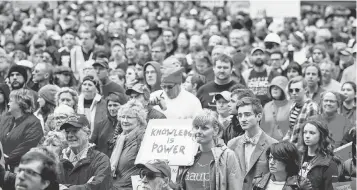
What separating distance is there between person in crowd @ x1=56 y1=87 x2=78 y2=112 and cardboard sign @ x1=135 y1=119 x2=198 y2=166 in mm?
1883

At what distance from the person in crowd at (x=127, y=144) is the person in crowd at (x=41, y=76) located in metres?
4.43

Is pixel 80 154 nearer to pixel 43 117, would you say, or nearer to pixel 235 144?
pixel 235 144

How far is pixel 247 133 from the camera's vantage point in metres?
9.48

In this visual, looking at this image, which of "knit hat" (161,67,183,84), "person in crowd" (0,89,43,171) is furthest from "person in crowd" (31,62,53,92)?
"person in crowd" (0,89,43,171)

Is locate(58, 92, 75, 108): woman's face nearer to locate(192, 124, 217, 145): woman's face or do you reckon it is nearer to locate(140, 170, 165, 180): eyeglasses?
locate(192, 124, 217, 145): woman's face

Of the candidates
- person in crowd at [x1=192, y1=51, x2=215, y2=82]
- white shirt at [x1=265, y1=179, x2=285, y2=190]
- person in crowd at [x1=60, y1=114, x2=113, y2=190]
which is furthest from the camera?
person in crowd at [x1=192, y1=51, x2=215, y2=82]

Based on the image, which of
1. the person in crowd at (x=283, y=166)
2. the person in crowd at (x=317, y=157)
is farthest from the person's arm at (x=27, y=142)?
the person in crowd at (x=283, y=166)

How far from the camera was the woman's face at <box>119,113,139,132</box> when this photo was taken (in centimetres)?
1007

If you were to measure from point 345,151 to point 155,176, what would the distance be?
13.4 ft

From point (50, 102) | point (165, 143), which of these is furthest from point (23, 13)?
point (165, 143)

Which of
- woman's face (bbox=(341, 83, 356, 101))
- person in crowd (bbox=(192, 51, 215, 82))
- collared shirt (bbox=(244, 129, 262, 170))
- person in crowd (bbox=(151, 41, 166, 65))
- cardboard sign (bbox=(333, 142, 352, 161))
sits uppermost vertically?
person in crowd (bbox=(151, 41, 166, 65))

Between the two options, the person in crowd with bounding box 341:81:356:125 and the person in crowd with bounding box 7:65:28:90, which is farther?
the person in crowd with bounding box 7:65:28:90

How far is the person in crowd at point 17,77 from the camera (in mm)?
13352

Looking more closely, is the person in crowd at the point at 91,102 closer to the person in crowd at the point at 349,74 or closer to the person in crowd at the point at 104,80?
the person in crowd at the point at 104,80
